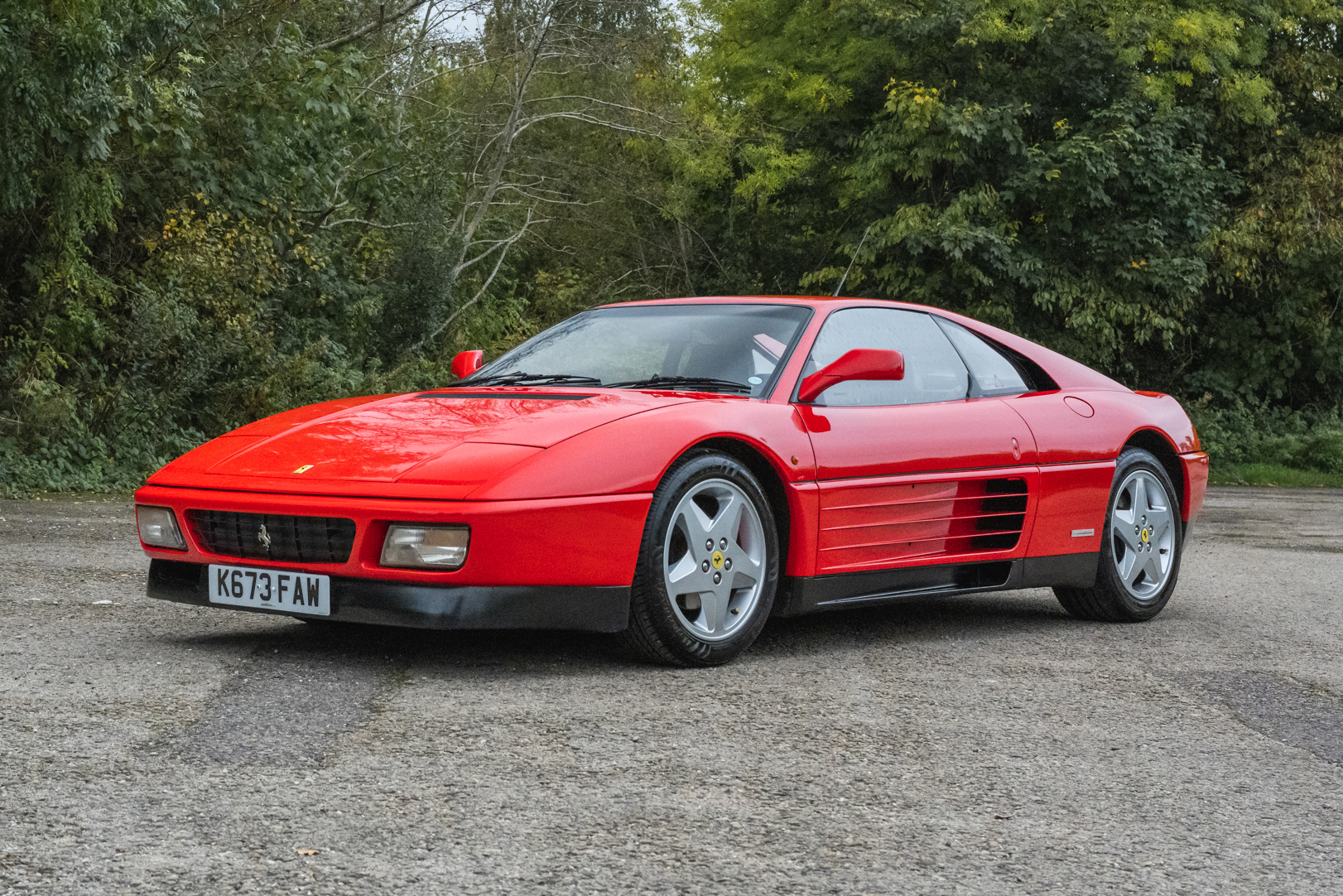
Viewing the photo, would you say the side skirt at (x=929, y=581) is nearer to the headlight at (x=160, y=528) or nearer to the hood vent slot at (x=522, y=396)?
the hood vent slot at (x=522, y=396)

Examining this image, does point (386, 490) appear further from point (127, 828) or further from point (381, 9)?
point (381, 9)

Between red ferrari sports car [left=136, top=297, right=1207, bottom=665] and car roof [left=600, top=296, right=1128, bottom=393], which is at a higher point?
car roof [left=600, top=296, right=1128, bottom=393]

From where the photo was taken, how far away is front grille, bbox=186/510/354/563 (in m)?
4.55

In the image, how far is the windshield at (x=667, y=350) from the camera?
218 inches

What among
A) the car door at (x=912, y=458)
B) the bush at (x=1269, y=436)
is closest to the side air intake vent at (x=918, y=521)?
the car door at (x=912, y=458)

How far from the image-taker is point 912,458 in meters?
5.60

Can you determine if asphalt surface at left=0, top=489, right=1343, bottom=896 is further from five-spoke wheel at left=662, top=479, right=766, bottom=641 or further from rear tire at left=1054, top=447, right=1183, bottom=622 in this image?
rear tire at left=1054, top=447, right=1183, bottom=622

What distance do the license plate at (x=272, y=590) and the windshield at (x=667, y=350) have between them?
1.49 m

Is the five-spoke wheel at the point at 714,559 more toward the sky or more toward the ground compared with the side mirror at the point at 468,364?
more toward the ground

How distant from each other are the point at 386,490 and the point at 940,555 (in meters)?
2.29

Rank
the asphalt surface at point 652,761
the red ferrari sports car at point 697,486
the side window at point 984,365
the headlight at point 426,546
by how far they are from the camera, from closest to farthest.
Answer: the asphalt surface at point 652,761, the headlight at point 426,546, the red ferrari sports car at point 697,486, the side window at point 984,365

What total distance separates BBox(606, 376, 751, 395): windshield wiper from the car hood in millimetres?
160

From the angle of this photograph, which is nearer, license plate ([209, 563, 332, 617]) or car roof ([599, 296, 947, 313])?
license plate ([209, 563, 332, 617])

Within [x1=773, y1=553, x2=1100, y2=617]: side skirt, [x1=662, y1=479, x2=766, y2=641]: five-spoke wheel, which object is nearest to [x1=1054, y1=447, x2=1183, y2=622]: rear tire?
[x1=773, y1=553, x2=1100, y2=617]: side skirt
